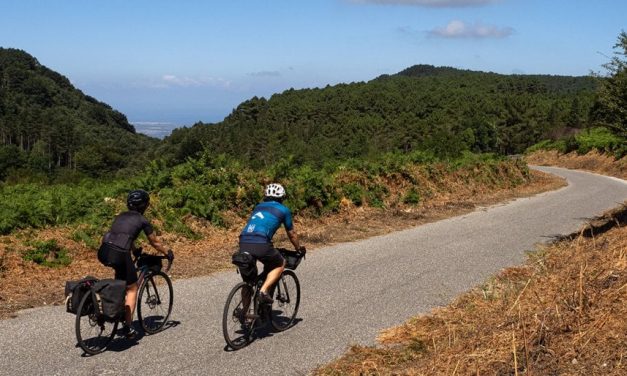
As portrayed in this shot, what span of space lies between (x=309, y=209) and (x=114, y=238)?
9.48 m

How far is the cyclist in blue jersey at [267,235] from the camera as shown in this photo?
662 cm

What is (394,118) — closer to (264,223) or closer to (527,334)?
(264,223)

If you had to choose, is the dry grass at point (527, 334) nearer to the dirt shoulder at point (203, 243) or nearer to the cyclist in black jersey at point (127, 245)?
the cyclist in black jersey at point (127, 245)

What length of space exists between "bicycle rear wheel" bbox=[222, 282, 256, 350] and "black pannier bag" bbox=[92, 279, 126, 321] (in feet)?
3.99

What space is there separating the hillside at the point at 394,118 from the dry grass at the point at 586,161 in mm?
20133

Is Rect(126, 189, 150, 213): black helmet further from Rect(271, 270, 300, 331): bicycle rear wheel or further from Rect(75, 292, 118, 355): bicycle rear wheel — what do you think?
Rect(271, 270, 300, 331): bicycle rear wheel

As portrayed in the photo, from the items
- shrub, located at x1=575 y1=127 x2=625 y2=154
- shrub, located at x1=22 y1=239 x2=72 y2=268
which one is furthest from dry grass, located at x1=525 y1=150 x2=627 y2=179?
shrub, located at x1=22 y1=239 x2=72 y2=268

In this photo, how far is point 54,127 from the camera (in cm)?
13125

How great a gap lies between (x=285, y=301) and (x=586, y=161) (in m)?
51.3

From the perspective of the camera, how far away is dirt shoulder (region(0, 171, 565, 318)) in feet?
27.9

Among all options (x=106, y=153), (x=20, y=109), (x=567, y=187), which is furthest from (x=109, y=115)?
(x=567, y=187)

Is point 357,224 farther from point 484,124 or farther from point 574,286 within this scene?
point 484,124

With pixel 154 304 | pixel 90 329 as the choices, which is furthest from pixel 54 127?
pixel 90 329

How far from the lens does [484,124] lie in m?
109
